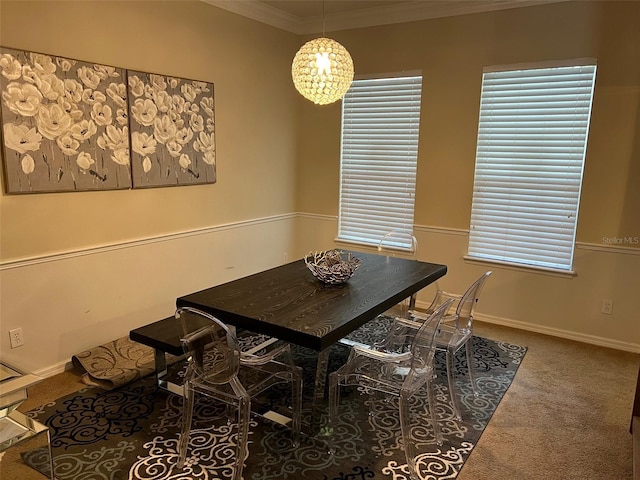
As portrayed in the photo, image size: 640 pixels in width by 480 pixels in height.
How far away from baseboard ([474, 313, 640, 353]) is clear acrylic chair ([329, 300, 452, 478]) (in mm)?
1960

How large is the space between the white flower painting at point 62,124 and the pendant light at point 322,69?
51.8 inches

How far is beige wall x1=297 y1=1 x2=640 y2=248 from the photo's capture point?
11.2 ft

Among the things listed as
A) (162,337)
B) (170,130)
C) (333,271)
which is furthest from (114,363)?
(170,130)

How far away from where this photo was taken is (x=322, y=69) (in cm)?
279

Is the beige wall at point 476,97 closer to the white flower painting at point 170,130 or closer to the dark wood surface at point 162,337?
the white flower painting at point 170,130

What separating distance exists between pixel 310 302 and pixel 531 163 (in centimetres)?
249

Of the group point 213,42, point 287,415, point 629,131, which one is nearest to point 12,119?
point 213,42

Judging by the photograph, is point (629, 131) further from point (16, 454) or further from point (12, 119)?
point (16, 454)

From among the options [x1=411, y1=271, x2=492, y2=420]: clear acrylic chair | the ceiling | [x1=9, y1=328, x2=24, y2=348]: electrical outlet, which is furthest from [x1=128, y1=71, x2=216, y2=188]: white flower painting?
[x1=411, y1=271, x2=492, y2=420]: clear acrylic chair

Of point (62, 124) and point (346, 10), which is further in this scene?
point (346, 10)

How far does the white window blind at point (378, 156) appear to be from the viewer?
4.39 meters

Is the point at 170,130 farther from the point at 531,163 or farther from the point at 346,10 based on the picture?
the point at 531,163

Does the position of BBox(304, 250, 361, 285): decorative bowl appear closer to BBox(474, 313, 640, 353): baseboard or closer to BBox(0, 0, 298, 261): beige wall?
BBox(0, 0, 298, 261): beige wall

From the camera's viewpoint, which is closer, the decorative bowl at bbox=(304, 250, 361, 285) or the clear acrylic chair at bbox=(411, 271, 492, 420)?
the clear acrylic chair at bbox=(411, 271, 492, 420)
